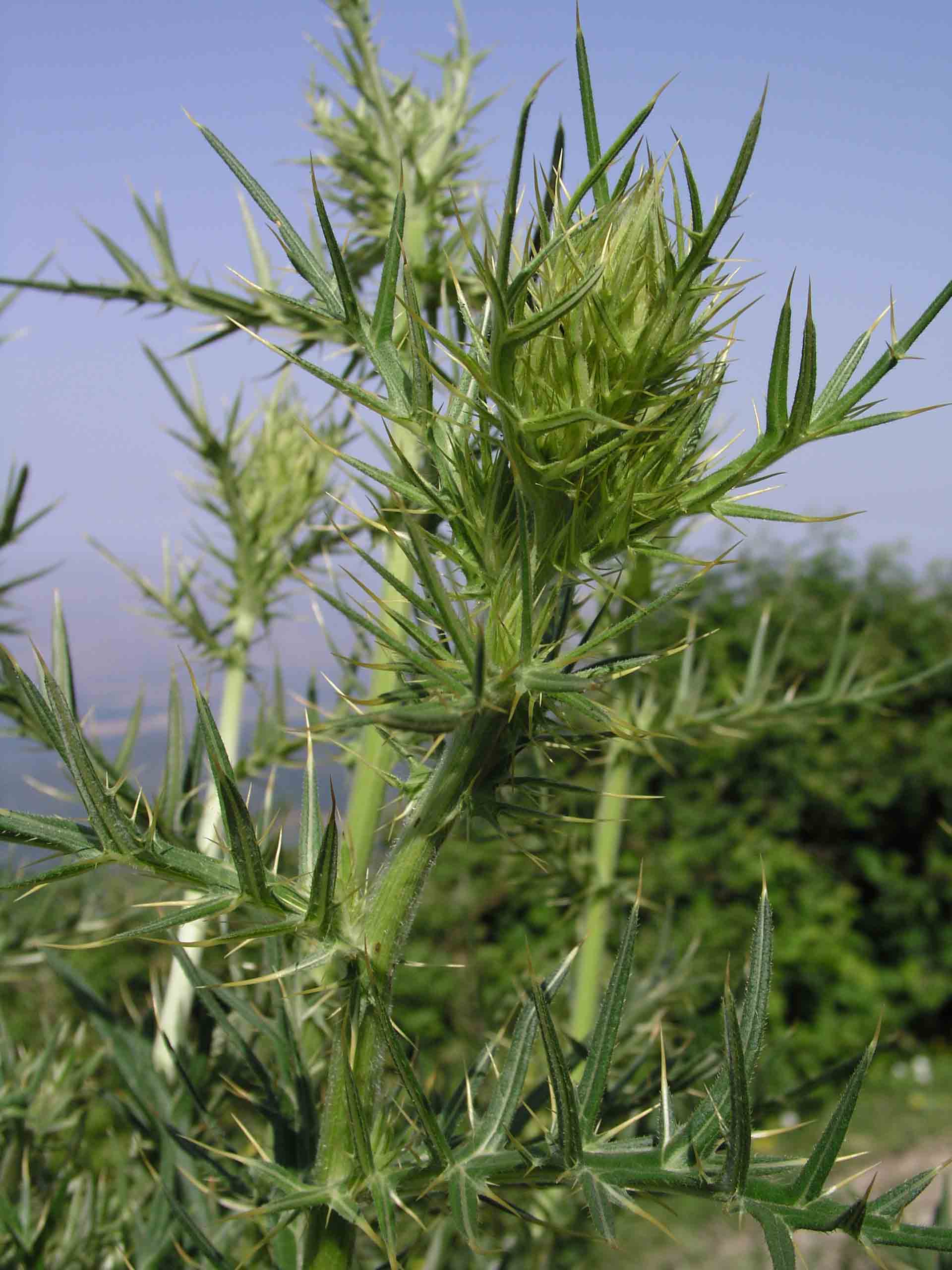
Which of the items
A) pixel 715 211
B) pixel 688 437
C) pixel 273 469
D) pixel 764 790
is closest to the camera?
pixel 715 211

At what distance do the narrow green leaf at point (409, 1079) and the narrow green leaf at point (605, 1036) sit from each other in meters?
0.08

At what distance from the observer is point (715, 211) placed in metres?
0.47

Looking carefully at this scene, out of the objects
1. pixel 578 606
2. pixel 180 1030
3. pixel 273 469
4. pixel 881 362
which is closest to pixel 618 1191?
pixel 578 606

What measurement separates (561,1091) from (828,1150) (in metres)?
0.13

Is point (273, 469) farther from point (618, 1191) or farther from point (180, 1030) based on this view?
point (618, 1191)

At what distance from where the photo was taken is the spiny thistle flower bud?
53 cm

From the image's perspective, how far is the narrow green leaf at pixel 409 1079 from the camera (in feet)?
1.75

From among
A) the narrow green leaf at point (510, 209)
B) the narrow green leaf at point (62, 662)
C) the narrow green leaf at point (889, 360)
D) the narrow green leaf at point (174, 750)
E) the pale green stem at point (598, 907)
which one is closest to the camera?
the narrow green leaf at point (510, 209)

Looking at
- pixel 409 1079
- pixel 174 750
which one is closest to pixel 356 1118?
pixel 409 1079

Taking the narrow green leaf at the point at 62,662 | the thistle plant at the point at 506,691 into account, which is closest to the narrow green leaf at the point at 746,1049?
the thistle plant at the point at 506,691

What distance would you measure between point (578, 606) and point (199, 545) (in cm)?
104

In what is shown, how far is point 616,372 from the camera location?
1.81ft

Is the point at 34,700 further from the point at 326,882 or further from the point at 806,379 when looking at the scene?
the point at 806,379

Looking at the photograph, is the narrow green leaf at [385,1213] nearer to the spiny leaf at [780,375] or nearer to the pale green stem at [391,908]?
the pale green stem at [391,908]
